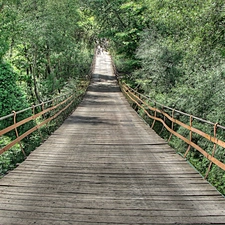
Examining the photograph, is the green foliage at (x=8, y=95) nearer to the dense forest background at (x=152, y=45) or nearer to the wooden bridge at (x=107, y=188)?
the dense forest background at (x=152, y=45)

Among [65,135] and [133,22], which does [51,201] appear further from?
[133,22]

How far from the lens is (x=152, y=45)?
71.0 ft

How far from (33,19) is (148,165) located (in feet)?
71.5

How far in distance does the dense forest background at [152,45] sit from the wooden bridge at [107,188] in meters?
2.85

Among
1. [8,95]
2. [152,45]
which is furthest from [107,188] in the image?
[152,45]

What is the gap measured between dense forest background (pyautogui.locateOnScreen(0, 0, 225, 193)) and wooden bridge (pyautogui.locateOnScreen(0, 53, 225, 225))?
2853 millimetres

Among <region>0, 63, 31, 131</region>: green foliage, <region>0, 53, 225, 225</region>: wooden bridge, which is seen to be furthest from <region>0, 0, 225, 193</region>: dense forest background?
<region>0, 53, 225, 225</region>: wooden bridge

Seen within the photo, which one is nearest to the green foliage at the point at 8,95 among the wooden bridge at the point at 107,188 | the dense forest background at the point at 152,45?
the dense forest background at the point at 152,45

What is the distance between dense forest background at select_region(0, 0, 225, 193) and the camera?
1215 centimetres

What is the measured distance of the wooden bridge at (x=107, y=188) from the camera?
4.59m

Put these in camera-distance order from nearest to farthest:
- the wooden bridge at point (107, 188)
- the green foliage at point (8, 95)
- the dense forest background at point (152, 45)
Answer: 1. the wooden bridge at point (107, 188)
2. the dense forest background at point (152, 45)
3. the green foliage at point (8, 95)

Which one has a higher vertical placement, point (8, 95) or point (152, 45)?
point (152, 45)

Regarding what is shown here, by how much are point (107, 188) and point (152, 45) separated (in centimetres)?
1728

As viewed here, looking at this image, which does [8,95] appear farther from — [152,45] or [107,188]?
[107,188]
